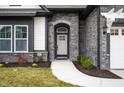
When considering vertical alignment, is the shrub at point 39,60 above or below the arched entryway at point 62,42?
below

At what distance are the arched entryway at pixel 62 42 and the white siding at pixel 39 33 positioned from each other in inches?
85.2

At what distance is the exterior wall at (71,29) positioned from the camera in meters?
21.7

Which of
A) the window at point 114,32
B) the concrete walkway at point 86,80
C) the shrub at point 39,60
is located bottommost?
the concrete walkway at point 86,80

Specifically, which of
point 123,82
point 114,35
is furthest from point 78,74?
point 114,35

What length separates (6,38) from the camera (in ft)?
67.1

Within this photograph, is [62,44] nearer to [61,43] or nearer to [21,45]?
[61,43]

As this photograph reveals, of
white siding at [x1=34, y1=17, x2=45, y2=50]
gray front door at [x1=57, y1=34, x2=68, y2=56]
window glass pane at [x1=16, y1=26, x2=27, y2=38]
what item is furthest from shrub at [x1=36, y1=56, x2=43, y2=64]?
gray front door at [x1=57, y1=34, x2=68, y2=56]

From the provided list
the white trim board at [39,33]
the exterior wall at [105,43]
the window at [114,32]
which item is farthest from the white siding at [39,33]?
the window at [114,32]

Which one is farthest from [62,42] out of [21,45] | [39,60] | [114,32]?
[114,32]

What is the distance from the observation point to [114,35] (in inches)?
657

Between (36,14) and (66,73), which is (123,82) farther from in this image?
(36,14)

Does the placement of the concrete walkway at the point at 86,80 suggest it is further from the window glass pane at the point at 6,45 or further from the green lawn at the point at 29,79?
the window glass pane at the point at 6,45

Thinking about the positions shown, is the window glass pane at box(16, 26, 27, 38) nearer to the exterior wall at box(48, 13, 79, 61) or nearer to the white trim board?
the white trim board

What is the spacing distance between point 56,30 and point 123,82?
11.5m
